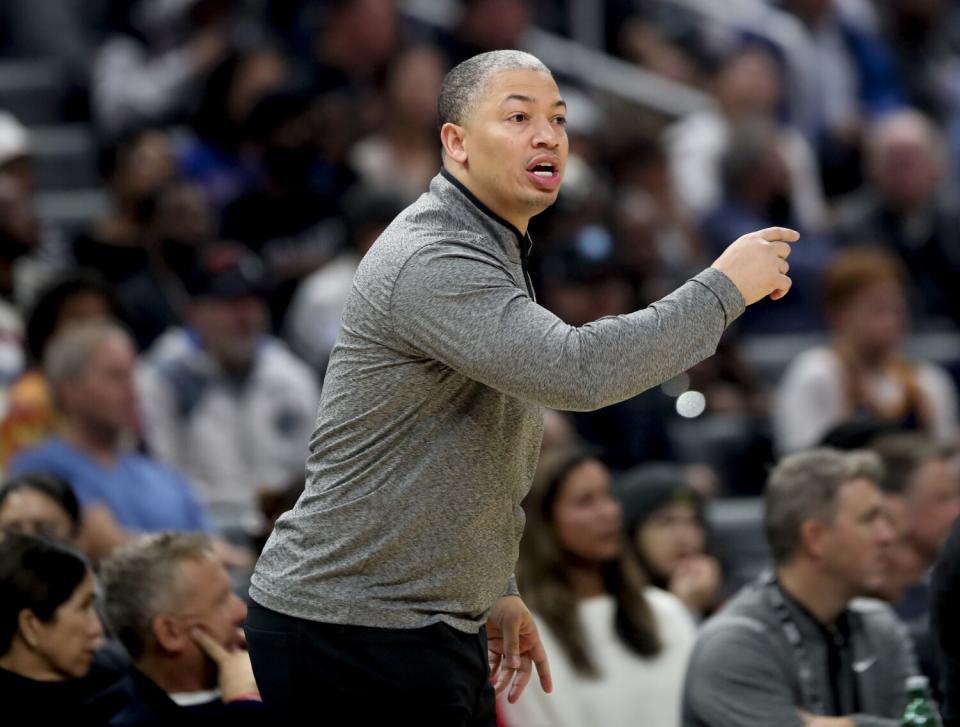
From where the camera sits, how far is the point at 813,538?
439 centimetres

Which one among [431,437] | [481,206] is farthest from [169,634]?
[481,206]

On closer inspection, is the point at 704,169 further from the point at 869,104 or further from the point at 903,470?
the point at 903,470

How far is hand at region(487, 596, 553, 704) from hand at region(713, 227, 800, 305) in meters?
0.78

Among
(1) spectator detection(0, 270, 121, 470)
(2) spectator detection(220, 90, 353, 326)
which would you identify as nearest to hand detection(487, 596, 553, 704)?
(1) spectator detection(0, 270, 121, 470)

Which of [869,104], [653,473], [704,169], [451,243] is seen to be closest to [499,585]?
[451,243]

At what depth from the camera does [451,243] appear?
2.81 metres

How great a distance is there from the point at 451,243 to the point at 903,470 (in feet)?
10.3

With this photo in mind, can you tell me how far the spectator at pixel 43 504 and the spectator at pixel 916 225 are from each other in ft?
16.4

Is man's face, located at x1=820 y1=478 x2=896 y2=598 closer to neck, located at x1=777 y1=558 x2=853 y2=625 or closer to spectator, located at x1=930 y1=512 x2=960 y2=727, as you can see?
neck, located at x1=777 y1=558 x2=853 y2=625

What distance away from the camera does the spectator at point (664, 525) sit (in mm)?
5672

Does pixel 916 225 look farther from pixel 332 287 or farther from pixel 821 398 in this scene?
pixel 332 287

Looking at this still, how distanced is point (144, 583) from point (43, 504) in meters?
0.81

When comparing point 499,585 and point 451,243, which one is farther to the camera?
point 499,585

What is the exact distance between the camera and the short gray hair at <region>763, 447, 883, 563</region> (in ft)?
14.5
